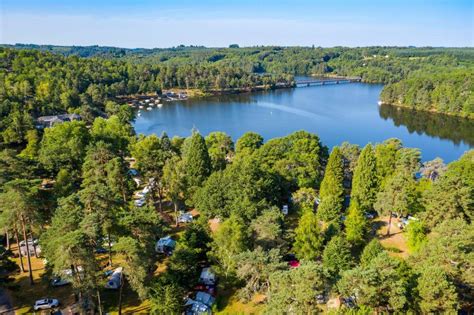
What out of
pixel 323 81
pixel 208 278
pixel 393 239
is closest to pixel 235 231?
pixel 208 278

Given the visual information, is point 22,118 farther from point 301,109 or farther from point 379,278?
point 301,109

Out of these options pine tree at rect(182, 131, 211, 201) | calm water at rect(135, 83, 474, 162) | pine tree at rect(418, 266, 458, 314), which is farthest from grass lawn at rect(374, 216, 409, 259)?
calm water at rect(135, 83, 474, 162)

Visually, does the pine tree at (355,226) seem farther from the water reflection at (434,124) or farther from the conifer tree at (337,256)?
the water reflection at (434,124)

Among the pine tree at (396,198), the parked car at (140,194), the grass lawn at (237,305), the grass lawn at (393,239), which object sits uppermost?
the pine tree at (396,198)

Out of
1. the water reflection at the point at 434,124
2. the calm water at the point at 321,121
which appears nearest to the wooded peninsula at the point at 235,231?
the calm water at the point at 321,121

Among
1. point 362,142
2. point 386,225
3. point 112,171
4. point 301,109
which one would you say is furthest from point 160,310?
point 301,109

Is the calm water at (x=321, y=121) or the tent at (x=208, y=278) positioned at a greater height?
the calm water at (x=321, y=121)

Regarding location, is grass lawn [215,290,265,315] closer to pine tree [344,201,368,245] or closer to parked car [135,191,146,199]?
pine tree [344,201,368,245]

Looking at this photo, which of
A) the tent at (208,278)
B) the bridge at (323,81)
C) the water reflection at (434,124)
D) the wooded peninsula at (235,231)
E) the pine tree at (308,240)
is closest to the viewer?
the wooded peninsula at (235,231)
